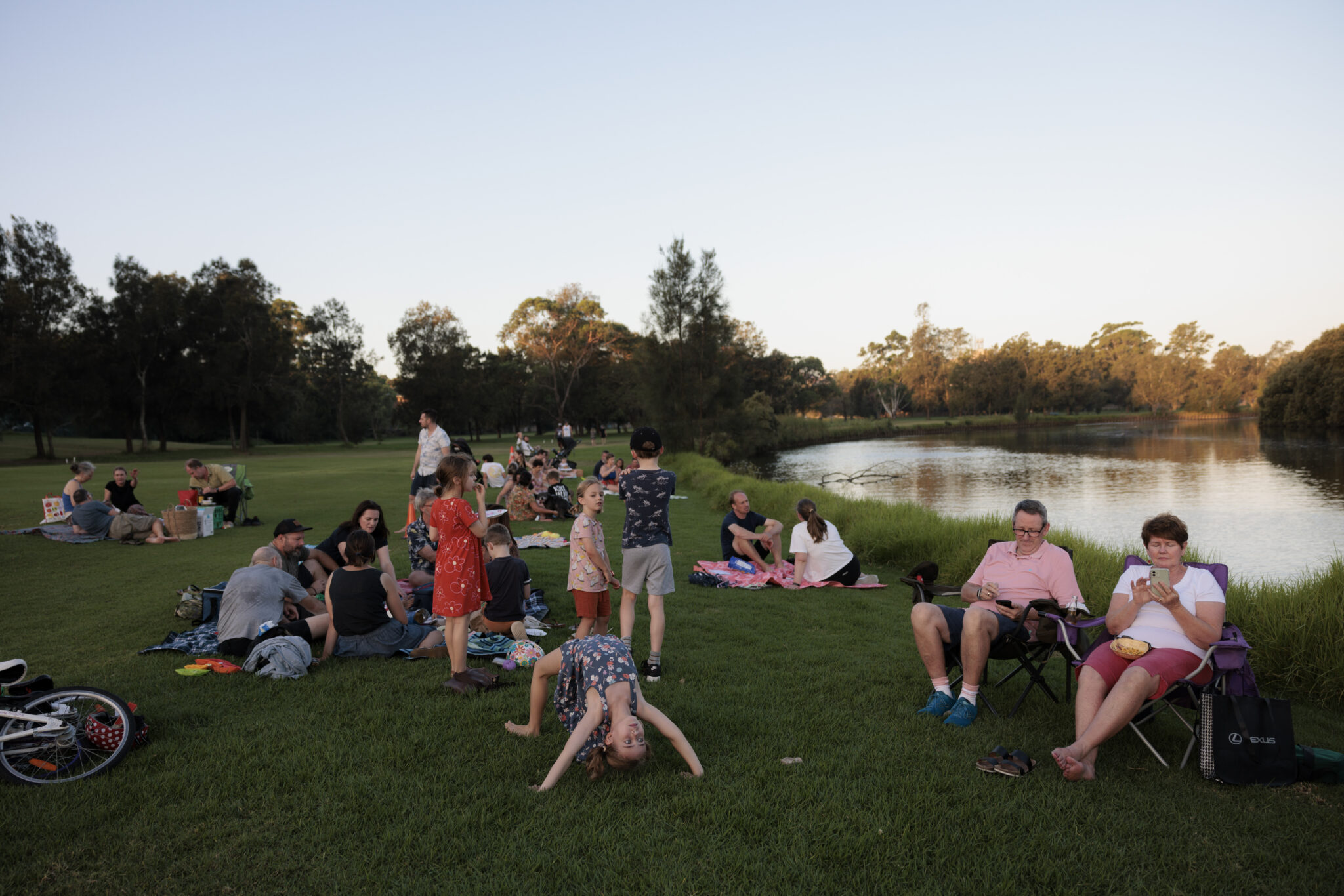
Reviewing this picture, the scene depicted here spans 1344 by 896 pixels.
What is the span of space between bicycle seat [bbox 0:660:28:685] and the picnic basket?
924 centimetres

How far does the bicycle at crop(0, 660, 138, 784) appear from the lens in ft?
11.6

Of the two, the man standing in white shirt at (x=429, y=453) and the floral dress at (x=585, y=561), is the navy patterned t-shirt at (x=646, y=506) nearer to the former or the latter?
the floral dress at (x=585, y=561)

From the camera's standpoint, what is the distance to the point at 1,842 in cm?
304

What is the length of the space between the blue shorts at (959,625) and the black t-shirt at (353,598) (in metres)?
4.28

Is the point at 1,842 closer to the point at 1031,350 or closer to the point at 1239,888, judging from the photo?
the point at 1239,888

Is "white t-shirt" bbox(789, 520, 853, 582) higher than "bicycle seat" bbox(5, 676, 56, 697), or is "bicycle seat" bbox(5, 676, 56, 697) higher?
"bicycle seat" bbox(5, 676, 56, 697)

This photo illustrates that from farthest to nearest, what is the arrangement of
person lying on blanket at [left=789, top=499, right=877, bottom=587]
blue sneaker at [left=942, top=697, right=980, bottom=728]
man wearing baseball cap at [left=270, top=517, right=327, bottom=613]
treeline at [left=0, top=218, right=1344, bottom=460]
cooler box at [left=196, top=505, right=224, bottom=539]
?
treeline at [left=0, top=218, right=1344, bottom=460]
cooler box at [left=196, top=505, right=224, bottom=539]
person lying on blanket at [left=789, top=499, right=877, bottom=587]
man wearing baseball cap at [left=270, top=517, right=327, bottom=613]
blue sneaker at [left=942, top=697, right=980, bottom=728]

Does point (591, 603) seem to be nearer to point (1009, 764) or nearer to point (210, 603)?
point (1009, 764)

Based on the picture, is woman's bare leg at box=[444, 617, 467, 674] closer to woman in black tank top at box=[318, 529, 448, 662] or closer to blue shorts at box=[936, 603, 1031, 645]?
woman in black tank top at box=[318, 529, 448, 662]

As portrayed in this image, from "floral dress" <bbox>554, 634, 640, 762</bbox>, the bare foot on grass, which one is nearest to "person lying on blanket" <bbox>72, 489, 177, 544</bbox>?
"floral dress" <bbox>554, 634, 640, 762</bbox>

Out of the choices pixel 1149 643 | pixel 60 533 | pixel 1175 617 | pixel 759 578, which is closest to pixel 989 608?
pixel 1149 643

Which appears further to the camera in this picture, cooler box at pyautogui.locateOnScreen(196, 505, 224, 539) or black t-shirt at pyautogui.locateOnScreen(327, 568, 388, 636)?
cooler box at pyautogui.locateOnScreen(196, 505, 224, 539)

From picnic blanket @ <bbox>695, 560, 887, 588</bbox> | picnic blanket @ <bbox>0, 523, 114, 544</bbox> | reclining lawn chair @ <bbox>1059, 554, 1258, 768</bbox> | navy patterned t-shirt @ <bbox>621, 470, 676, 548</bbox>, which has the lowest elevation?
picnic blanket @ <bbox>695, 560, 887, 588</bbox>

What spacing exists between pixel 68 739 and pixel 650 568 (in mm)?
3396
